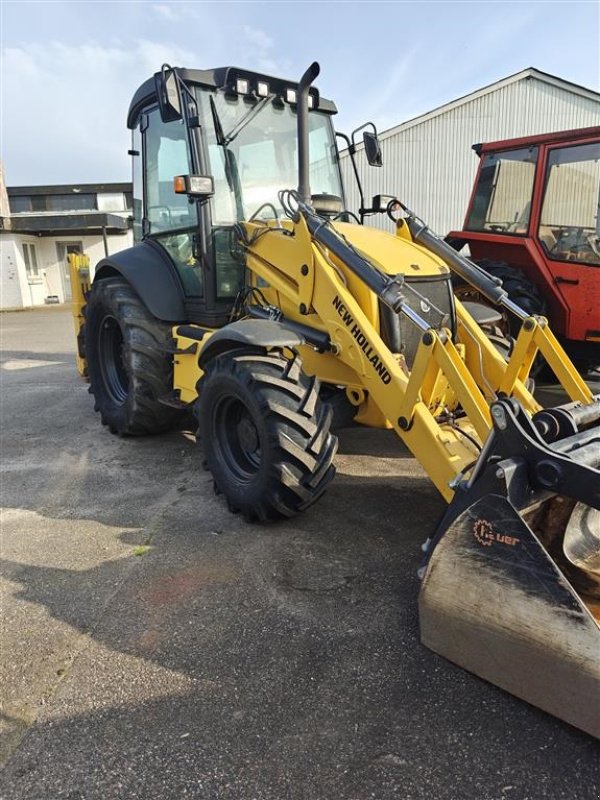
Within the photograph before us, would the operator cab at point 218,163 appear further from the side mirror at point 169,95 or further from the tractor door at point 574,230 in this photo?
the tractor door at point 574,230

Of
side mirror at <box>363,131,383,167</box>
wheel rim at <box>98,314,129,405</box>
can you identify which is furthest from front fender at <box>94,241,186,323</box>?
side mirror at <box>363,131,383,167</box>

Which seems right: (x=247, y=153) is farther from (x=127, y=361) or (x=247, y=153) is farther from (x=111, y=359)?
(x=111, y=359)

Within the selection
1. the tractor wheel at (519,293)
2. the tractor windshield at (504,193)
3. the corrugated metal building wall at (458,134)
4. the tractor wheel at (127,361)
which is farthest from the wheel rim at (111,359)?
the corrugated metal building wall at (458,134)

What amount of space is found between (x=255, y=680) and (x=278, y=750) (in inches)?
13.8

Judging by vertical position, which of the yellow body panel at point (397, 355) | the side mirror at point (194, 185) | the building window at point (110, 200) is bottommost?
the yellow body panel at point (397, 355)

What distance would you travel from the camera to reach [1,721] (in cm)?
218

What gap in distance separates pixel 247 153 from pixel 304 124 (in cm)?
75

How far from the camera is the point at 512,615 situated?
2.06m

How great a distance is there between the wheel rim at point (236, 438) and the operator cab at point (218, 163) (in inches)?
40.1

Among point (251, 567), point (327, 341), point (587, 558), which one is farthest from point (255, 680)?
point (327, 341)

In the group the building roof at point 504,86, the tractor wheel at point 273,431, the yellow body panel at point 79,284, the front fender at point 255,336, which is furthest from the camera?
the building roof at point 504,86

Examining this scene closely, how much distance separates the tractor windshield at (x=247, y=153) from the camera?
4.31 meters

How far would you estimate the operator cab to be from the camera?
4195 millimetres

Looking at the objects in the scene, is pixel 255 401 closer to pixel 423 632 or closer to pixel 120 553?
pixel 120 553
